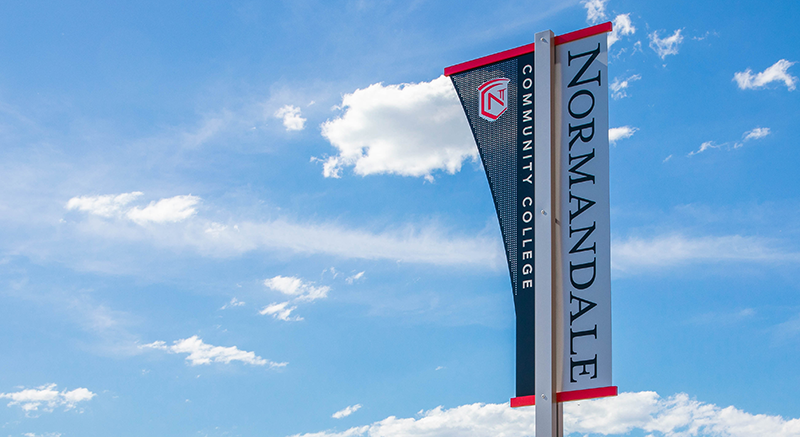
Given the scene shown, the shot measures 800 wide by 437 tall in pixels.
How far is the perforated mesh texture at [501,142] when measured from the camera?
1091 cm

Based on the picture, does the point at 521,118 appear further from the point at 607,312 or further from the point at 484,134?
the point at 607,312

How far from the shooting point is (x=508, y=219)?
1095 cm

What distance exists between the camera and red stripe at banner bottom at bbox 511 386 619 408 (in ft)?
31.7

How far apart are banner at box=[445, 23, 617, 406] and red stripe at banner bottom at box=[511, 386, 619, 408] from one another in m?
0.01

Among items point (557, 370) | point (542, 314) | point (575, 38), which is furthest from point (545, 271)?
point (575, 38)

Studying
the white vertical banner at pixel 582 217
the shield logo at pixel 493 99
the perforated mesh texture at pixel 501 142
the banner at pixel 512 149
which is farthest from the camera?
the shield logo at pixel 493 99

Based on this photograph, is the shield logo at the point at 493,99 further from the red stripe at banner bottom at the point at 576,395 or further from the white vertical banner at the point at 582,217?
the red stripe at banner bottom at the point at 576,395

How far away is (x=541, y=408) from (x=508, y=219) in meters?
2.47

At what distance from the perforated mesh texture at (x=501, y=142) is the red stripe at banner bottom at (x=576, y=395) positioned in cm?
144

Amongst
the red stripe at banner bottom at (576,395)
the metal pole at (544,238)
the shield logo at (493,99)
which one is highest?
the shield logo at (493,99)

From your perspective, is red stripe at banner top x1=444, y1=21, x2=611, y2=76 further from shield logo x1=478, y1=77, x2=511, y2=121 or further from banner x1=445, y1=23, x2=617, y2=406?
shield logo x1=478, y1=77, x2=511, y2=121

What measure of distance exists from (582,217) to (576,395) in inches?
86.0

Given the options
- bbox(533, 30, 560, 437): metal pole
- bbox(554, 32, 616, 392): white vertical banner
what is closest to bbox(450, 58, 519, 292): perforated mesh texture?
bbox(533, 30, 560, 437): metal pole

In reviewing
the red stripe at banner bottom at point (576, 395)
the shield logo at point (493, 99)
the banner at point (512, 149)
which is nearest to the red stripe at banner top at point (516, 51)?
the banner at point (512, 149)
